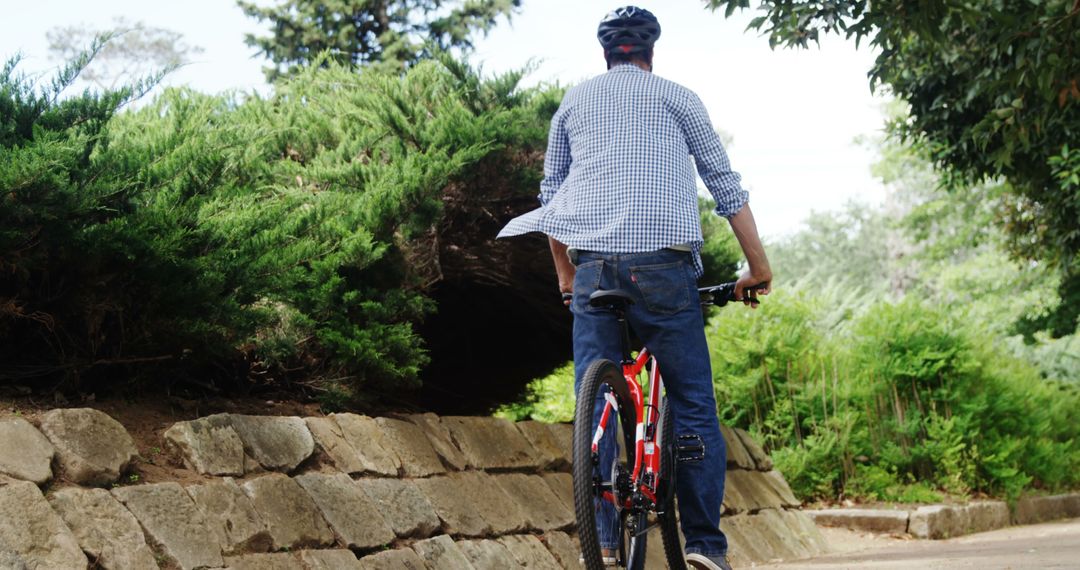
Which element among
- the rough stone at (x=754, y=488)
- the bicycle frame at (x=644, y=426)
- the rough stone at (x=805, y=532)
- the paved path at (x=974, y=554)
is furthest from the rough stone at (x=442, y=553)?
the rough stone at (x=805, y=532)

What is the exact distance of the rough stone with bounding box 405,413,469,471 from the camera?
469cm

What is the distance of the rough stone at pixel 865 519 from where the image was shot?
8234 millimetres

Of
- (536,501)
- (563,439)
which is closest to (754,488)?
(563,439)

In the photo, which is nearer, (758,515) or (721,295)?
(721,295)

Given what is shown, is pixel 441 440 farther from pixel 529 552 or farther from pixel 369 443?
pixel 529 552

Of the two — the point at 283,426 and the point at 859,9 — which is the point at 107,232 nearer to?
the point at 283,426

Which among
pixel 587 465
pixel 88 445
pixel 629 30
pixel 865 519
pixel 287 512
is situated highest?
pixel 629 30

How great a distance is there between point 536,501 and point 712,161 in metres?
1.88

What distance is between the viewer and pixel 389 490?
4.23 metres

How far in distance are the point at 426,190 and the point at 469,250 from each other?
1030 mm

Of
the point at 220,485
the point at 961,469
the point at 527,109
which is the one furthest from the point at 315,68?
the point at 961,469

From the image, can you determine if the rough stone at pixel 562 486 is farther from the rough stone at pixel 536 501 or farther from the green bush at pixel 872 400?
the green bush at pixel 872 400

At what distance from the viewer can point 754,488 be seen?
705 cm

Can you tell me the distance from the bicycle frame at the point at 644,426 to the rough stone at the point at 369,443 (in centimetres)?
113
